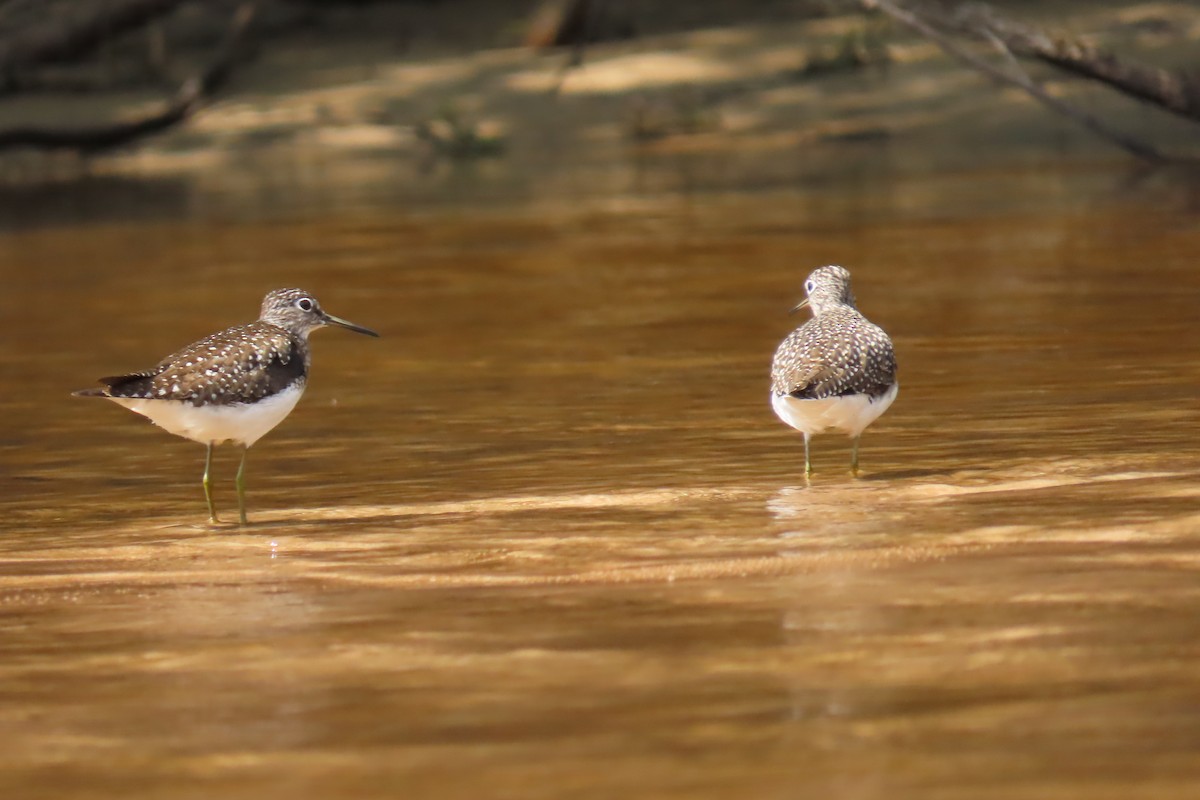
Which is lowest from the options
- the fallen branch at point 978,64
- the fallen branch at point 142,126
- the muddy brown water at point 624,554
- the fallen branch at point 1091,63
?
the muddy brown water at point 624,554

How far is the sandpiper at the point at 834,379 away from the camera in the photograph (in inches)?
291

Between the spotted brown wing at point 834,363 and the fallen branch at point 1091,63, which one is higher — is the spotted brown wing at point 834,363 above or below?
below

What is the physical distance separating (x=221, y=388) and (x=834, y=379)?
2118mm

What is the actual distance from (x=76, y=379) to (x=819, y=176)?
9.31 meters

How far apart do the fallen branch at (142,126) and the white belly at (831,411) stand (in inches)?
582

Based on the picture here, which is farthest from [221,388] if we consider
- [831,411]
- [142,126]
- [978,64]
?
[142,126]

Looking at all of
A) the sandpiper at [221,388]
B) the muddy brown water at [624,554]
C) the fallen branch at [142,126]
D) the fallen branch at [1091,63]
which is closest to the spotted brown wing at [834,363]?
→ the muddy brown water at [624,554]

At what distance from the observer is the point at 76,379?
10.7 metres

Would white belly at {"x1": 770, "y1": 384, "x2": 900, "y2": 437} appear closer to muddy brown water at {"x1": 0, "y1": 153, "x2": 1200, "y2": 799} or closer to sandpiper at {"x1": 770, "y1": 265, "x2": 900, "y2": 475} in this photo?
sandpiper at {"x1": 770, "y1": 265, "x2": 900, "y2": 475}

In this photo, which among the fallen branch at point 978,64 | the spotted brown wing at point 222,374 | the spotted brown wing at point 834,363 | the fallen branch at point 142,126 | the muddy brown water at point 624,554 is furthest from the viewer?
the fallen branch at point 142,126

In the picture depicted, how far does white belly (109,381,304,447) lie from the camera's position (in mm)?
7230

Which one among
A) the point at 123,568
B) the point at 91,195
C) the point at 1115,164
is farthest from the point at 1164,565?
the point at 91,195

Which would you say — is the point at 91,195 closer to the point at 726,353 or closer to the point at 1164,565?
the point at 726,353

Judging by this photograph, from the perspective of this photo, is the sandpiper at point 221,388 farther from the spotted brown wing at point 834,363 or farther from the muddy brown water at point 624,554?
the spotted brown wing at point 834,363
